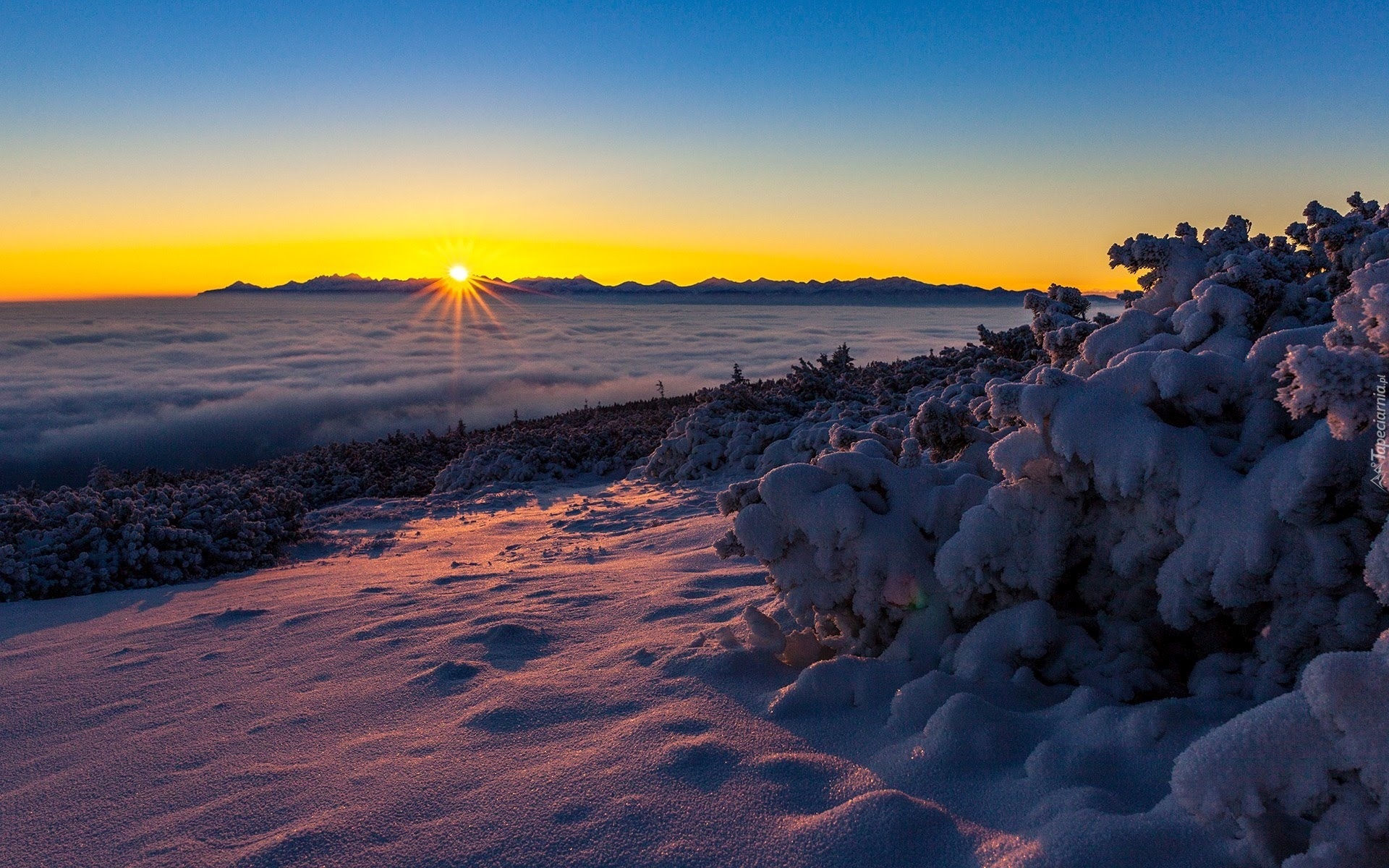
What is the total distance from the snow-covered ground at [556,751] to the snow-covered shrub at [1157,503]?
33cm

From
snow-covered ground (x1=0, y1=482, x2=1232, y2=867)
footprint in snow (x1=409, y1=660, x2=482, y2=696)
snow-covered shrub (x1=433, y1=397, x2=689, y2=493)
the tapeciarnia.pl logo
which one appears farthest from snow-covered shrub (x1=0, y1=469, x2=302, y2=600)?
the tapeciarnia.pl logo

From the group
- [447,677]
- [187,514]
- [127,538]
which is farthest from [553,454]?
[447,677]

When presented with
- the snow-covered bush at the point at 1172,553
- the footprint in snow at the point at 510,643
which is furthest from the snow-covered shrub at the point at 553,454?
the snow-covered bush at the point at 1172,553

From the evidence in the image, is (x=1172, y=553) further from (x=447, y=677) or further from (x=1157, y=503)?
(x=447, y=677)

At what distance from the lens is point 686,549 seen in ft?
16.8

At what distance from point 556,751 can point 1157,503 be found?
1990mm

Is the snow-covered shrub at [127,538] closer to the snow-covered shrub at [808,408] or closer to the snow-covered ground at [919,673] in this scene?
the snow-covered ground at [919,673]

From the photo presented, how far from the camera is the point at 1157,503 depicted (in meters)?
2.36

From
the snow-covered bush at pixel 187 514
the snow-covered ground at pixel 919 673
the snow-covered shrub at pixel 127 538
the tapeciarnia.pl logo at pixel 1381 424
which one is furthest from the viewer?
the snow-covered bush at pixel 187 514

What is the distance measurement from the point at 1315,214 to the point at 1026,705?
12.0 ft

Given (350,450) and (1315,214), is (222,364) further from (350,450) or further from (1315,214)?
(1315,214)

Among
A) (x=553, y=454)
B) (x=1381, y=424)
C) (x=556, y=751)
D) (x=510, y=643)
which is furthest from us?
(x=553, y=454)

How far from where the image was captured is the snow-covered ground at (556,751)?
1749 mm

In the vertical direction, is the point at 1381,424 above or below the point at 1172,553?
above
